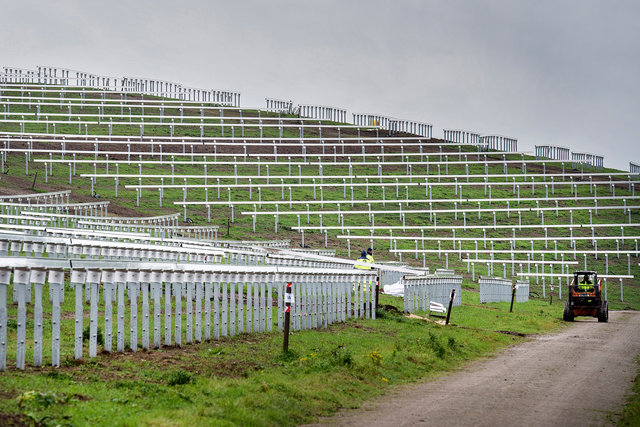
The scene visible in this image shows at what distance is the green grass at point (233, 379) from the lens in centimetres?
1188

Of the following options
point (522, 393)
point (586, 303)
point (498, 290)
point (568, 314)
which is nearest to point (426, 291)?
point (568, 314)

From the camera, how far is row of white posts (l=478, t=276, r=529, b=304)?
1880 inches

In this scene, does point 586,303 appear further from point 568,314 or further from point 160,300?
point 160,300

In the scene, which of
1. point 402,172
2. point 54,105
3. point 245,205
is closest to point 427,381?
point 245,205

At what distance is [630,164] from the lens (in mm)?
100125

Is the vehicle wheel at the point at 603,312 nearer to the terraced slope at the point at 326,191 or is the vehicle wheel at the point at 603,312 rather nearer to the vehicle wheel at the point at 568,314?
the vehicle wheel at the point at 568,314

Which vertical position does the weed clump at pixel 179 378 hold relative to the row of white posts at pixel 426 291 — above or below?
below

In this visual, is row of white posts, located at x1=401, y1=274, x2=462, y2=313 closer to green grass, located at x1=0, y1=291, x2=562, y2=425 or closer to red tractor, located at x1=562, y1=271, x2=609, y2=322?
red tractor, located at x1=562, y1=271, x2=609, y2=322

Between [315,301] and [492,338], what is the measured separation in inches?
236

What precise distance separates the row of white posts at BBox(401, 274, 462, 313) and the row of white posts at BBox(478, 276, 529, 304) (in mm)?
3683

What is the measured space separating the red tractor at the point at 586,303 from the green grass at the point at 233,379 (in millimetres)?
15587

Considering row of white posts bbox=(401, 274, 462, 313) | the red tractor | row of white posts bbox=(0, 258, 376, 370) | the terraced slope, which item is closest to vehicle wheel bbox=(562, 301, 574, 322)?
the red tractor

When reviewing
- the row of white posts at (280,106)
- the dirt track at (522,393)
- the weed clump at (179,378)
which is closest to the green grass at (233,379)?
the weed clump at (179,378)

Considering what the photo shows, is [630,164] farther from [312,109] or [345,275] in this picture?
[345,275]
